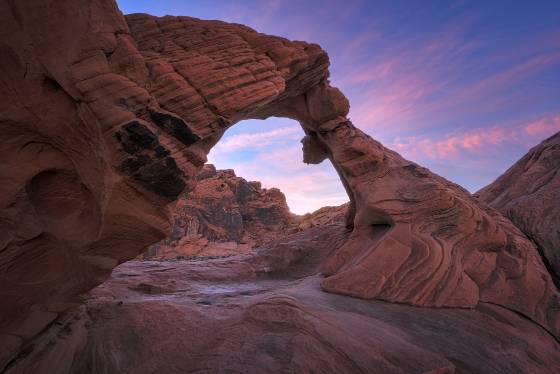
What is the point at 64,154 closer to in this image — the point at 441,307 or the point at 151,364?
the point at 151,364

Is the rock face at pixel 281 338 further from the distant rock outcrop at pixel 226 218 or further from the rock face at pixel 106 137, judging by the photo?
the distant rock outcrop at pixel 226 218

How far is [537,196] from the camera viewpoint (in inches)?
443

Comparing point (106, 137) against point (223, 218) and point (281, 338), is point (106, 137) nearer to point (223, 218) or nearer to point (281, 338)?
point (281, 338)

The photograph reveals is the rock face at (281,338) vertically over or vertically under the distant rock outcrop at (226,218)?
under

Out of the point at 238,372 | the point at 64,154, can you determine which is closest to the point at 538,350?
the point at 238,372

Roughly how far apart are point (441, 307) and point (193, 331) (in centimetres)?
573

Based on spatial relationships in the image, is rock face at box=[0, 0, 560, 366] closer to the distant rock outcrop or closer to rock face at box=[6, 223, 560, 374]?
rock face at box=[6, 223, 560, 374]

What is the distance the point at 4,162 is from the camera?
173 inches

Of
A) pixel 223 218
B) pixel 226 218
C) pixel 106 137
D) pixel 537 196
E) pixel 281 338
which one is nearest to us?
pixel 106 137

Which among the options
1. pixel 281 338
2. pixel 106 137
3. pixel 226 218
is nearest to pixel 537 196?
pixel 281 338

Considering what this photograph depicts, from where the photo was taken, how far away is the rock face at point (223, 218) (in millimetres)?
31219

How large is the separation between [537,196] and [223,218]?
91.9 ft

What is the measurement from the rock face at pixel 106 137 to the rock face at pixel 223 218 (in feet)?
74.3

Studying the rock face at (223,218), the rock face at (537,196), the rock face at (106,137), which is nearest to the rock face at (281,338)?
the rock face at (106,137)
